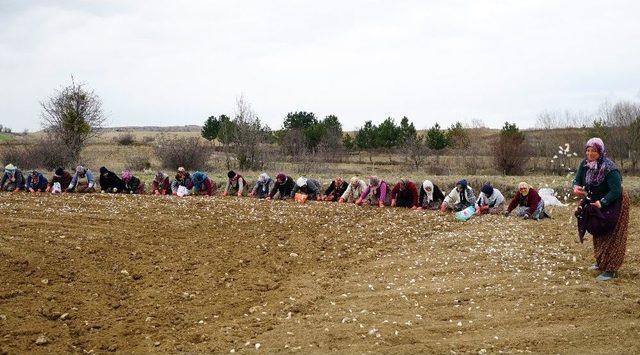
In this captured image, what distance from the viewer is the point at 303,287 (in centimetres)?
762

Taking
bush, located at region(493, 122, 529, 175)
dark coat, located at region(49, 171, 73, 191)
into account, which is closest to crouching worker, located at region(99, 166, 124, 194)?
dark coat, located at region(49, 171, 73, 191)

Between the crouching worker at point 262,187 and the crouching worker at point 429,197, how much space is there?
4911 mm

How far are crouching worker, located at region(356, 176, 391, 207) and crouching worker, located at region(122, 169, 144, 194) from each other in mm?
7372

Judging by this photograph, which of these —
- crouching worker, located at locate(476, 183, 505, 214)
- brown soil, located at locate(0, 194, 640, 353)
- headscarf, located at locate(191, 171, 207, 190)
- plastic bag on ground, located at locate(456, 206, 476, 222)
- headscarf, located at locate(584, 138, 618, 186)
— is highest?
headscarf, located at locate(584, 138, 618, 186)

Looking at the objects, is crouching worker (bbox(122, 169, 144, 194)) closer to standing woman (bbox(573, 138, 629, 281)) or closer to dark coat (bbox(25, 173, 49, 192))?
dark coat (bbox(25, 173, 49, 192))

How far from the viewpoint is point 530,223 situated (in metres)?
12.2

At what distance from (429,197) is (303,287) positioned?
833 centimetres

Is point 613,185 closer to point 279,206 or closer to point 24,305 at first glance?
point 24,305

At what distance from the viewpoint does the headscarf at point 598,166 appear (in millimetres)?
7551

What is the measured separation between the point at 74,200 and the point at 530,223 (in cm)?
1130

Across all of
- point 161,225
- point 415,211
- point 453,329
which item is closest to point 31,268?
point 161,225

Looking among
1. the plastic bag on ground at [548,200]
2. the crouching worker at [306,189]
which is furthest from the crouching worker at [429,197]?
the crouching worker at [306,189]

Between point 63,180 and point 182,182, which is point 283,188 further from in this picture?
point 63,180

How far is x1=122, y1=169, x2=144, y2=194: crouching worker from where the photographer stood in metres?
18.2
